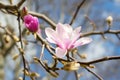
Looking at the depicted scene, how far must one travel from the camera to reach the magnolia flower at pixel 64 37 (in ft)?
2.90

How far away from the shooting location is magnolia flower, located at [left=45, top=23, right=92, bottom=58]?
2.90ft

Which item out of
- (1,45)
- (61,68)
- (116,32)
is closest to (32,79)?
(61,68)

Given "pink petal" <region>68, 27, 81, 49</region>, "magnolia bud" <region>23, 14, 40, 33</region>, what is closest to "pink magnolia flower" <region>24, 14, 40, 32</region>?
"magnolia bud" <region>23, 14, 40, 33</region>

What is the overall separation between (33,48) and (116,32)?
12.5 feet

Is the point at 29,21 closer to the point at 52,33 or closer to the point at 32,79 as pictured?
the point at 52,33

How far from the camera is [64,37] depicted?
89 cm

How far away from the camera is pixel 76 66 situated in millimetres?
843

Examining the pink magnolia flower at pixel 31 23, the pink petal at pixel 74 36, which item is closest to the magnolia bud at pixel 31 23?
the pink magnolia flower at pixel 31 23

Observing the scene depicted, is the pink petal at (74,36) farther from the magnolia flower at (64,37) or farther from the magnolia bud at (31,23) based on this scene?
the magnolia bud at (31,23)

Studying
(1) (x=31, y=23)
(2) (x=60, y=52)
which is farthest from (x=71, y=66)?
(1) (x=31, y=23)

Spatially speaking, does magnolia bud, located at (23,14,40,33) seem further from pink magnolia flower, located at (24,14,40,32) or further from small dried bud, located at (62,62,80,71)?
small dried bud, located at (62,62,80,71)

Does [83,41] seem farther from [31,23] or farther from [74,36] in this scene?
[31,23]

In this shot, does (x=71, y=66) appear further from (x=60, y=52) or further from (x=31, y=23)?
(x=31, y=23)

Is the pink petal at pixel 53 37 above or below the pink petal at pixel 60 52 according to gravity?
above
